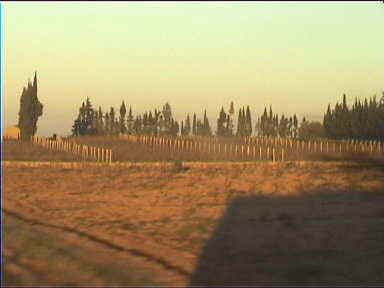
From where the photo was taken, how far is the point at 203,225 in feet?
52.3

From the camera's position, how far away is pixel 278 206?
20.5 meters

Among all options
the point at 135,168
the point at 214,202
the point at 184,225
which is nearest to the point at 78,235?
the point at 184,225

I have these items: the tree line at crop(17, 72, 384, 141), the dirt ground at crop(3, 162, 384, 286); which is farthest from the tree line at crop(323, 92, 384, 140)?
the dirt ground at crop(3, 162, 384, 286)

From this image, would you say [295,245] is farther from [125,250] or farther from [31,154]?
[31,154]

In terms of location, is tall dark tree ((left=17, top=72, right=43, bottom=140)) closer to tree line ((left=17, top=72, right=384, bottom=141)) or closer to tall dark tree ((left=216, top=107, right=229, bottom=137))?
tree line ((left=17, top=72, right=384, bottom=141))

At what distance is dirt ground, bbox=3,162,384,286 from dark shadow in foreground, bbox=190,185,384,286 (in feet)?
0.07

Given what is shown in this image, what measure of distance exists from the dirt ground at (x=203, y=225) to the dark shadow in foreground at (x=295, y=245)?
21mm

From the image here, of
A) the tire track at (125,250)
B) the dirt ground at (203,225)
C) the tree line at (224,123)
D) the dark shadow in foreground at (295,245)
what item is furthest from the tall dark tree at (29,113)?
the tire track at (125,250)

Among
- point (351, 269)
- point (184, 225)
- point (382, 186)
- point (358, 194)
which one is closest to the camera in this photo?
point (351, 269)

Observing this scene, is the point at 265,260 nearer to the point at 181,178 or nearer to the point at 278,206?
the point at 278,206

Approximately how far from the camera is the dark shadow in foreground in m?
10.4

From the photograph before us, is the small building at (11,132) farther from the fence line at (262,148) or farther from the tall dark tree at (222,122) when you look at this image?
the tall dark tree at (222,122)

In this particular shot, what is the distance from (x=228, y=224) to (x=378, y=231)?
3.50 m

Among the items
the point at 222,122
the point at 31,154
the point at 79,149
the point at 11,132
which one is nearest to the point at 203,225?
the point at 31,154
